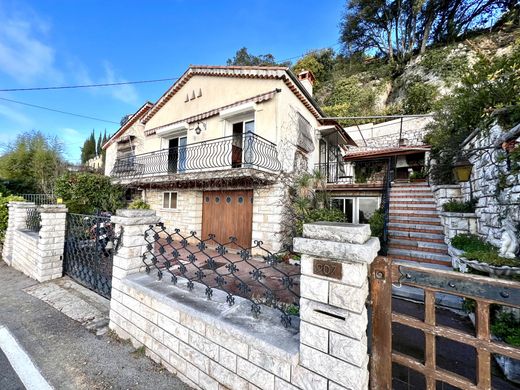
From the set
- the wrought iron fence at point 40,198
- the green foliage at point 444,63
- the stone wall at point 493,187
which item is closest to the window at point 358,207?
the stone wall at point 493,187

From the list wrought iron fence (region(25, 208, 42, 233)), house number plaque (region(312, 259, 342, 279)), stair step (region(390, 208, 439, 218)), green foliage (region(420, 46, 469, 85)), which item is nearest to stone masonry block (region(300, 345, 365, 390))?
house number plaque (region(312, 259, 342, 279))

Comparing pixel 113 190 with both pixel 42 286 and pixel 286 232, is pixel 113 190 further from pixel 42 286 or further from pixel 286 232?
pixel 286 232

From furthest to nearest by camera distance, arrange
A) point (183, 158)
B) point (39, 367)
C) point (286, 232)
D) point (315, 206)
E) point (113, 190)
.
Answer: point (113, 190), point (183, 158), point (315, 206), point (286, 232), point (39, 367)

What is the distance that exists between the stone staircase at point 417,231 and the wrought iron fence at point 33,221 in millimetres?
9600

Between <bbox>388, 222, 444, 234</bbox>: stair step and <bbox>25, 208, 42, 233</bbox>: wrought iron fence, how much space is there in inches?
394

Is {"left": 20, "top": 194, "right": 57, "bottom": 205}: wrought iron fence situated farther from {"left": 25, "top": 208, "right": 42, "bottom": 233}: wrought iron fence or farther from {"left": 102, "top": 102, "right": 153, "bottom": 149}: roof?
{"left": 102, "top": 102, "right": 153, "bottom": 149}: roof

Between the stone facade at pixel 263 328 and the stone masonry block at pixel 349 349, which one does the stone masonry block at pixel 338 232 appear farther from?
the stone masonry block at pixel 349 349

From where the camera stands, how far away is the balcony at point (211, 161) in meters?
6.99

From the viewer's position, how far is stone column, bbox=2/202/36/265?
6.44 meters

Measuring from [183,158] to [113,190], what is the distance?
184 inches

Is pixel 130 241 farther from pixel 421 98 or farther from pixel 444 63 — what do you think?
pixel 444 63

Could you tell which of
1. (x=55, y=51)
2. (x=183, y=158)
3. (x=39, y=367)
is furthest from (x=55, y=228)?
(x=55, y=51)

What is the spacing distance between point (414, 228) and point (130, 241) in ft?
A: 23.1

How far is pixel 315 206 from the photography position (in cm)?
820
